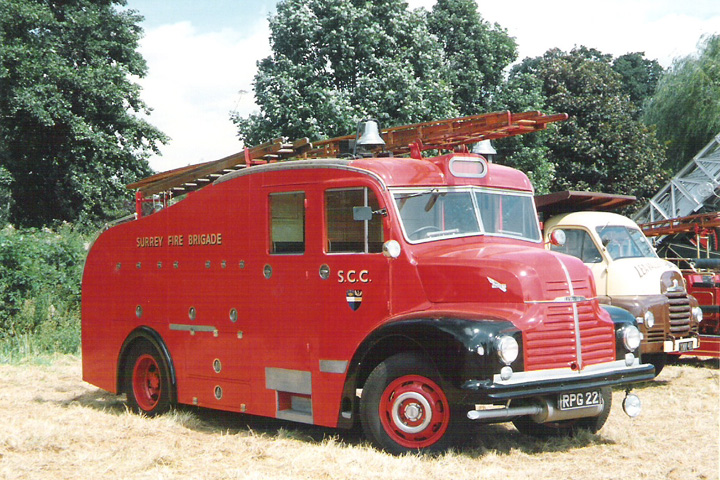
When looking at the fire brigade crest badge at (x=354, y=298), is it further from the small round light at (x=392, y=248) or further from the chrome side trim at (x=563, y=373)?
the chrome side trim at (x=563, y=373)

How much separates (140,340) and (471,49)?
23795mm

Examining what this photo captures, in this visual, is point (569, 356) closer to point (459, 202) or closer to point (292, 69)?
point (459, 202)

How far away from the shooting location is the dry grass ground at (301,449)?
284 inches

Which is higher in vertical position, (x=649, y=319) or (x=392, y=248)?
(x=392, y=248)

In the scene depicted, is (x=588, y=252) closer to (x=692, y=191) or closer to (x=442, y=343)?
(x=442, y=343)

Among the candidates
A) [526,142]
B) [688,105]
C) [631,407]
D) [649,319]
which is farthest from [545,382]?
[688,105]

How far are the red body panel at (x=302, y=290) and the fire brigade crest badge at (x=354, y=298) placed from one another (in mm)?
29

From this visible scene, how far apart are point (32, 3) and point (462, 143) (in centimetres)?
2219

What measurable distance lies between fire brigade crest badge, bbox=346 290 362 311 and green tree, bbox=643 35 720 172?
30570 mm

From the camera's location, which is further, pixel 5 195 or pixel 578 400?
pixel 5 195

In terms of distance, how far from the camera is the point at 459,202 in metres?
8.56

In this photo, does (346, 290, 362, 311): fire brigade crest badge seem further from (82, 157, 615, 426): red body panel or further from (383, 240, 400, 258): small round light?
(383, 240, 400, 258): small round light

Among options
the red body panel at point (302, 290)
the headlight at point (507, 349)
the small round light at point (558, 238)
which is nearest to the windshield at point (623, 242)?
the small round light at point (558, 238)

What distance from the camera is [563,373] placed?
25.1ft
